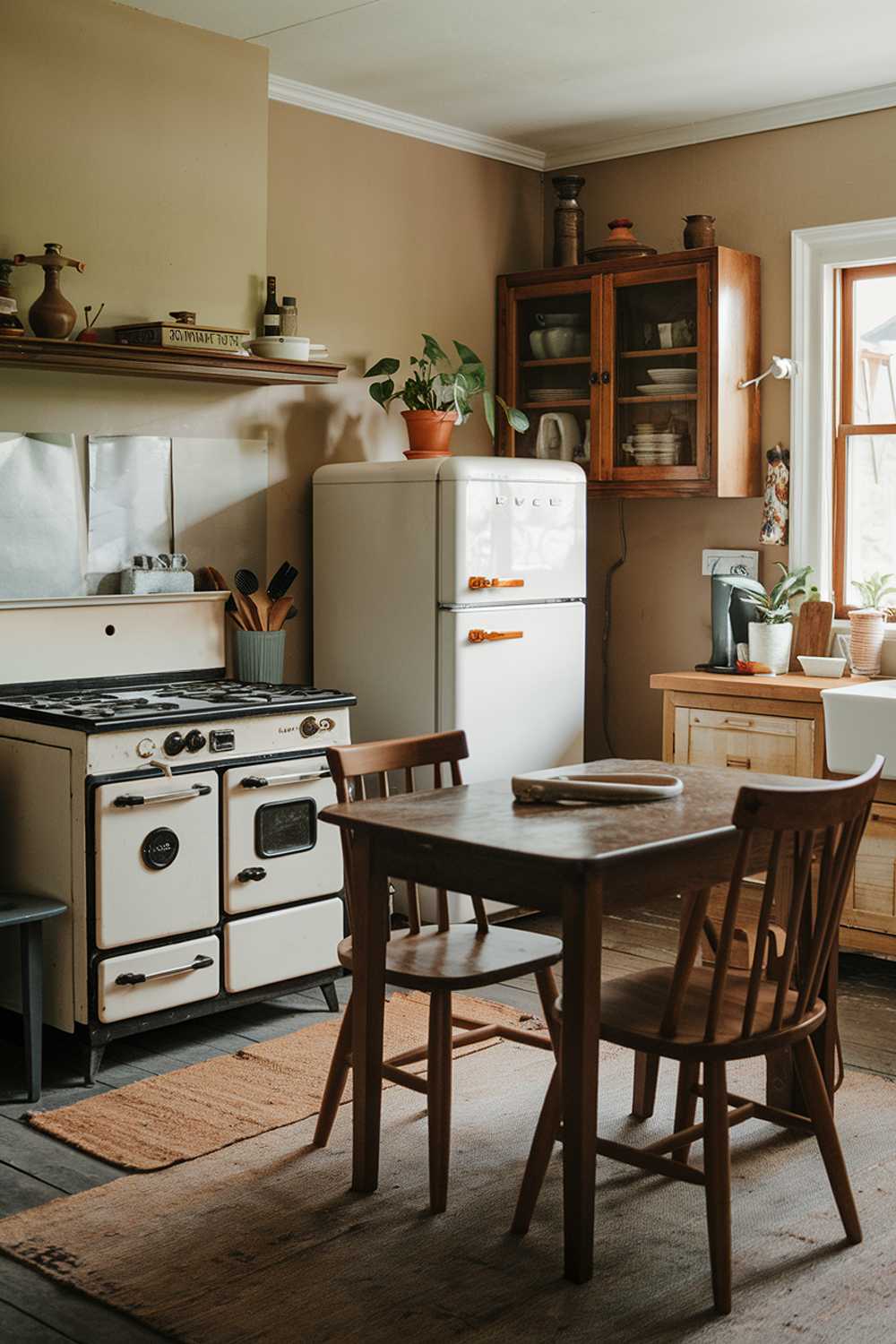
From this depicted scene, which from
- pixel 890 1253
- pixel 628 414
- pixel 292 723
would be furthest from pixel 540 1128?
pixel 628 414

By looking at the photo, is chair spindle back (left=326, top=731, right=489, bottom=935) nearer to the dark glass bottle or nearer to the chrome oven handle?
the chrome oven handle

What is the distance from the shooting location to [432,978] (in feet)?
9.37

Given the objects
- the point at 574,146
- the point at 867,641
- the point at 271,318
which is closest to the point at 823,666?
the point at 867,641

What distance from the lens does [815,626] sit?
5027 mm

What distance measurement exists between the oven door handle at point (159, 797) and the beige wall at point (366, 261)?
128 centimetres

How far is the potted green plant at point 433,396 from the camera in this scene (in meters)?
4.99

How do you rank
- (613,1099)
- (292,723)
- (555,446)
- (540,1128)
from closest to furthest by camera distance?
(540,1128), (613,1099), (292,723), (555,446)

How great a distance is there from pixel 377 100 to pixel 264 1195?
11.7 ft

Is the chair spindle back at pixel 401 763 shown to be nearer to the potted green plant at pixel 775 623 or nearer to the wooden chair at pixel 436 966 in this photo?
the wooden chair at pixel 436 966

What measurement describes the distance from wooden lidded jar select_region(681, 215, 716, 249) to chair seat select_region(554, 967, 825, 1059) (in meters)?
3.04

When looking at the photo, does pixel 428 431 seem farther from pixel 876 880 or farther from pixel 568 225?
pixel 876 880

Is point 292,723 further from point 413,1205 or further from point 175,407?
point 413,1205

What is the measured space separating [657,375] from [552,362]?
1.45ft

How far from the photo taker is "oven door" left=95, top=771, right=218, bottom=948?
3.55 m
